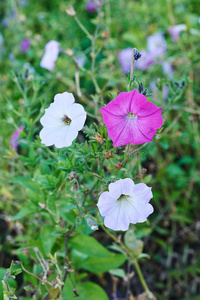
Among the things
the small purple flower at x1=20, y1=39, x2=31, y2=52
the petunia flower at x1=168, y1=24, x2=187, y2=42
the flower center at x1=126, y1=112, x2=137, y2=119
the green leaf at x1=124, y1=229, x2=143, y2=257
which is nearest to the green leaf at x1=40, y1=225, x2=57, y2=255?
the green leaf at x1=124, y1=229, x2=143, y2=257

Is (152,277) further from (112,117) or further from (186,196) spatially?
(112,117)

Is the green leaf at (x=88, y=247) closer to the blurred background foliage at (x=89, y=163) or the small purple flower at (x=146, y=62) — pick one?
the blurred background foliage at (x=89, y=163)

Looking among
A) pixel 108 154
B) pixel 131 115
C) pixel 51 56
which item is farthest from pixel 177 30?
pixel 108 154

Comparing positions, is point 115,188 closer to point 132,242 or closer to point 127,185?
point 127,185

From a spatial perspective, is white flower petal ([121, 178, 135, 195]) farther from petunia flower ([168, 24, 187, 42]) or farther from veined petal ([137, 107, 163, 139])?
petunia flower ([168, 24, 187, 42])

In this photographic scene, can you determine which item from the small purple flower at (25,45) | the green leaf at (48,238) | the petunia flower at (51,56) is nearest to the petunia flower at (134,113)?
the green leaf at (48,238)

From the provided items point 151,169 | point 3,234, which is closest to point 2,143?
point 3,234
